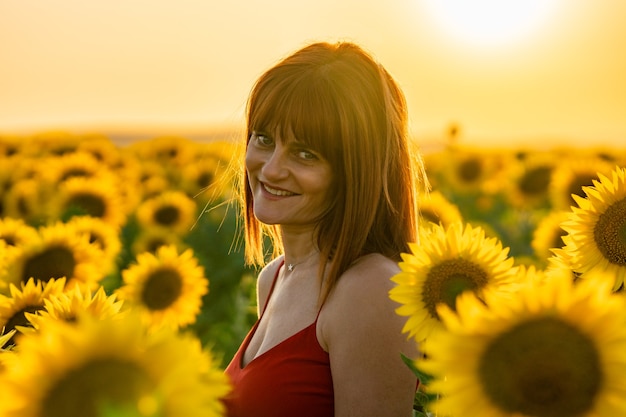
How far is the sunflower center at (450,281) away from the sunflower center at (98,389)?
1017mm

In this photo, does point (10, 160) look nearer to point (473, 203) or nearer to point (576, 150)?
point (473, 203)

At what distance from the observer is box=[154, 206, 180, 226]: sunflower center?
9.01m

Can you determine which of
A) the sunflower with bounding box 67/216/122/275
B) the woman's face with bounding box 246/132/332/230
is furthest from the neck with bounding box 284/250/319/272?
the sunflower with bounding box 67/216/122/275

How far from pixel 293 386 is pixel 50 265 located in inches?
83.2

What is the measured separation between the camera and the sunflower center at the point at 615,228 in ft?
7.43

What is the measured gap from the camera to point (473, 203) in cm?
1380

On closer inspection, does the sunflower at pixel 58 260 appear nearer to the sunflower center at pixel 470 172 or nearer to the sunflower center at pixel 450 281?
the sunflower center at pixel 450 281

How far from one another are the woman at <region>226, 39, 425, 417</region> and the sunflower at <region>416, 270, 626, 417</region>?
1522mm

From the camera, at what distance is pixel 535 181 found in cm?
1134

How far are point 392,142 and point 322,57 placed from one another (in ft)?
1.24

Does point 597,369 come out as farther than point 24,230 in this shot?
No

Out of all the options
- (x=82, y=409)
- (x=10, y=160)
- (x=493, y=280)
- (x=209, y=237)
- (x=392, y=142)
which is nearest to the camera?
(x=82, y=409)

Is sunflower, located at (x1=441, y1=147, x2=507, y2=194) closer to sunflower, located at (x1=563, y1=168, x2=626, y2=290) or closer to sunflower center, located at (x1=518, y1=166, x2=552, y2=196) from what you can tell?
sunflower center, located at (x1=518, y1=166, x2=552, y2=196)

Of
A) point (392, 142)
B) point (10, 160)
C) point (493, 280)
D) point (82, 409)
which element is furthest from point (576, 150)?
point (82, 409)
